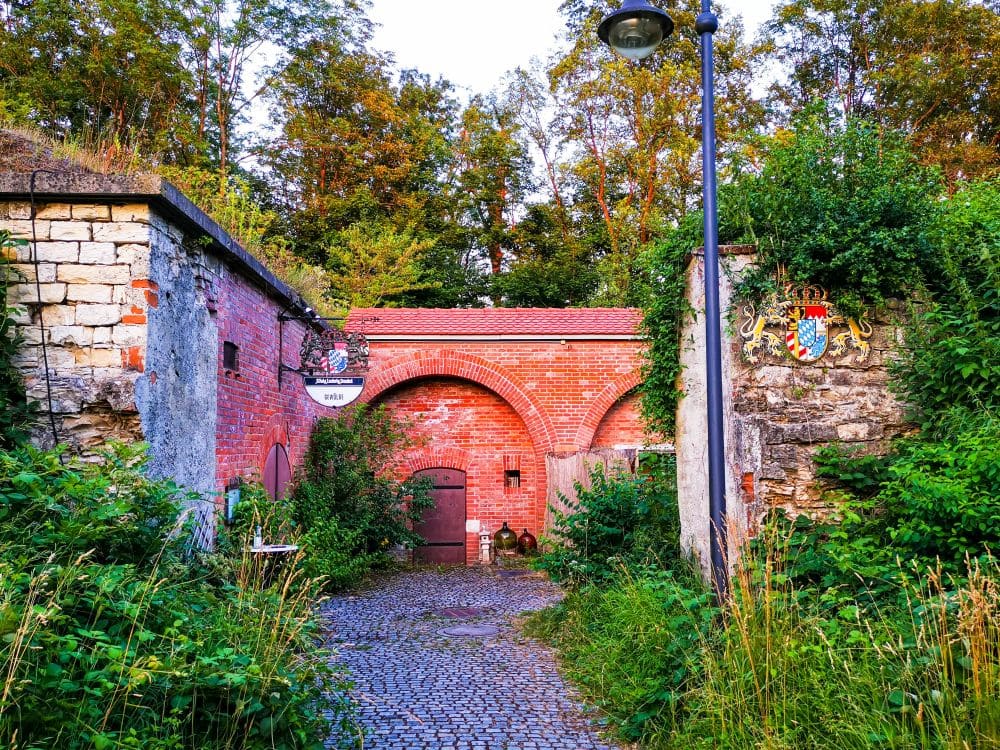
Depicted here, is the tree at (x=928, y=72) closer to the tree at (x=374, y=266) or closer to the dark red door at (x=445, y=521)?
the tree at (x=374, y=266)

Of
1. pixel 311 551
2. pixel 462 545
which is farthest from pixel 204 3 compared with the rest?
pixel 311 551

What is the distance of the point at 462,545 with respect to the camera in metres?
15.5

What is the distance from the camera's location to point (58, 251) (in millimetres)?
5742

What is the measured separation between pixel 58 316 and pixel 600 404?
1059cm

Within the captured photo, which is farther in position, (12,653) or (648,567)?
(648,567)

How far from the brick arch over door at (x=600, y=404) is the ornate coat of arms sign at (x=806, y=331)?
8.90 m

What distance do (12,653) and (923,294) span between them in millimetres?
6060

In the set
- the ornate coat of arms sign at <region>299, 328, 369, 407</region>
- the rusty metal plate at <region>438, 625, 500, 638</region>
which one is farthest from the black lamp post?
the ornate coat of arms sign at <region>299, 328, 369, 407</region>

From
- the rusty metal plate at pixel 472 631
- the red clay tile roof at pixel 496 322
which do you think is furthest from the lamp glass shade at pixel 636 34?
the red clay tile roof at pixel 496 322

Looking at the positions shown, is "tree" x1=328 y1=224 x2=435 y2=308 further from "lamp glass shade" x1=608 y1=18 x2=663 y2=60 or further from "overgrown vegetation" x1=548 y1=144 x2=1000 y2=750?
"lamp glass shade" x1=608 y1=18 x2=663 y2=60

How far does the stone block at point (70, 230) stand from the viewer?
574cm

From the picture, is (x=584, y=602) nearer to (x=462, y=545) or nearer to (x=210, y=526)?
(x=210, y=526)

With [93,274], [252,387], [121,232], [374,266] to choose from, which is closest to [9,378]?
[93,274]

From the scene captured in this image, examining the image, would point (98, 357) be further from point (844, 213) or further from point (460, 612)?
point (844, 213)
